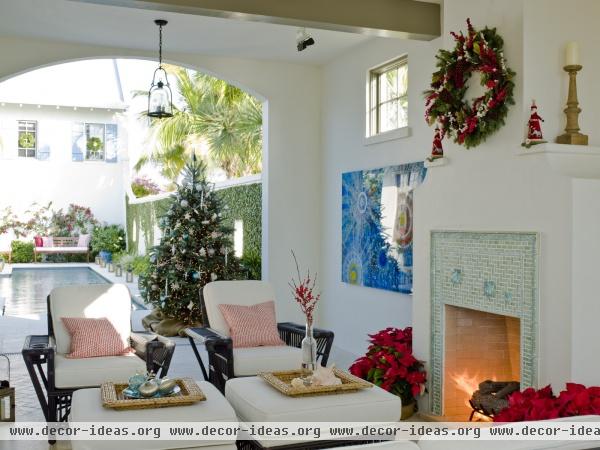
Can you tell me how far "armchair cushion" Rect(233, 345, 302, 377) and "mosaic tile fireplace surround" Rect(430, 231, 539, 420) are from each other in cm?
105

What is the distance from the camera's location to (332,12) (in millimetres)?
5355

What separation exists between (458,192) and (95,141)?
18.3m

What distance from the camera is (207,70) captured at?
25.5 feet

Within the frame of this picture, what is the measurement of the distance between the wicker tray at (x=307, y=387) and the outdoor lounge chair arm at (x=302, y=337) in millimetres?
884

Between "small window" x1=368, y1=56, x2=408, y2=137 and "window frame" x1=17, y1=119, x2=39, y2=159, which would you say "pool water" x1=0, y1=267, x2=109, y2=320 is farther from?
"small window" x1=368, y1=56, x2=408, y2=137

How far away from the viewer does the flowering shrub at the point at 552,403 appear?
3.38m

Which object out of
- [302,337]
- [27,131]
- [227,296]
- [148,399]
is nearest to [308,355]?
[148,399]

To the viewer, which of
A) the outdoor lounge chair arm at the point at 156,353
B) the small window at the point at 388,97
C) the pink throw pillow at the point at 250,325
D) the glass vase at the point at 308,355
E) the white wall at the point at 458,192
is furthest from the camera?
the small window at the point at 388,97

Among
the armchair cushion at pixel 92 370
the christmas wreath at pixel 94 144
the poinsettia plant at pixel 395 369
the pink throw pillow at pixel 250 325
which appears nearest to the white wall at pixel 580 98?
the poinsettia plant at pixel 395 369

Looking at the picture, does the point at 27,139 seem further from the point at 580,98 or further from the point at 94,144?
the point at 580,98

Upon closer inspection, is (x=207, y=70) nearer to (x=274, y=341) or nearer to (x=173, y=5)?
(x=173, y=5)

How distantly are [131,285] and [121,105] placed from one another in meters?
8.54

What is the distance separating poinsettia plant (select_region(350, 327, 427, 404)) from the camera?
4.90 metres

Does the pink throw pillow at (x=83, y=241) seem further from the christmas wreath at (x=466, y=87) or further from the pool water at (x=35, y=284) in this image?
the christmas wreath at (x=466, y=87)
